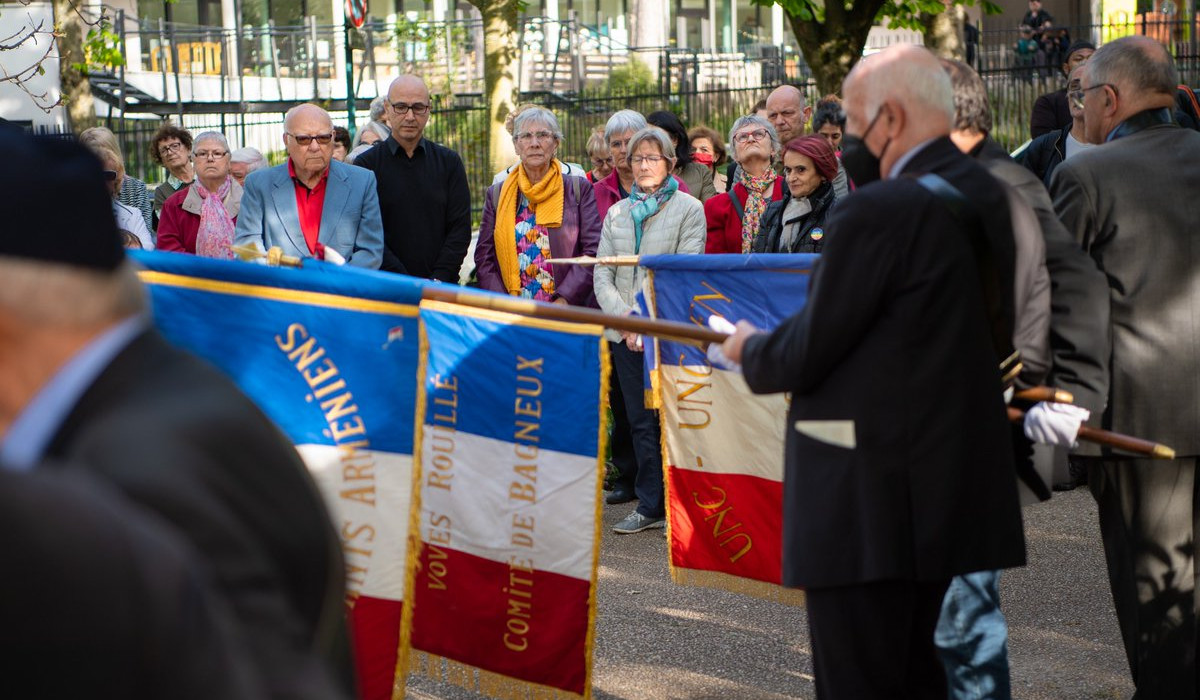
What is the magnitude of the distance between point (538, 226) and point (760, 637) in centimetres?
274

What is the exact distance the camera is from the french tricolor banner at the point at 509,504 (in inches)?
169

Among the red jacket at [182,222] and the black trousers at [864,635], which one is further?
the red jacket at [182,222]

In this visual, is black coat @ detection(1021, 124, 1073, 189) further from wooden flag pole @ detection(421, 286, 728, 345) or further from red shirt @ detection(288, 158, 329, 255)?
wooden flag pole @ detection(421, 286, 728, 345)

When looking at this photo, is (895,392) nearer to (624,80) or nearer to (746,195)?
(746,195)

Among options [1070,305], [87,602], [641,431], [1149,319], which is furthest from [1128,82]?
[87,602]

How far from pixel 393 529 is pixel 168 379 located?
2537 millimetres

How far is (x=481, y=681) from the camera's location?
4.47 m

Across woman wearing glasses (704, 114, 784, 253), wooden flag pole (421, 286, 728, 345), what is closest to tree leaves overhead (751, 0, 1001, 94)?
woman wearing glasses (704, 114, 784, 253)

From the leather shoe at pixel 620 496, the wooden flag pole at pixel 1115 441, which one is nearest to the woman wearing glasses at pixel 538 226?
the leather shoe at pixel 620 496

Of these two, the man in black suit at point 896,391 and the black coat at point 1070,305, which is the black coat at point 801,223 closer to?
the black coat at point 1070,305

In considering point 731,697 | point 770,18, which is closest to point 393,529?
point 731,697

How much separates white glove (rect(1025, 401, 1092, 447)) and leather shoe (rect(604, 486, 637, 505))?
14.6ft

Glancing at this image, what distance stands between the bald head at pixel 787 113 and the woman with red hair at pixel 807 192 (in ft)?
6.75

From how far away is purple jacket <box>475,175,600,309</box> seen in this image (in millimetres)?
7363
